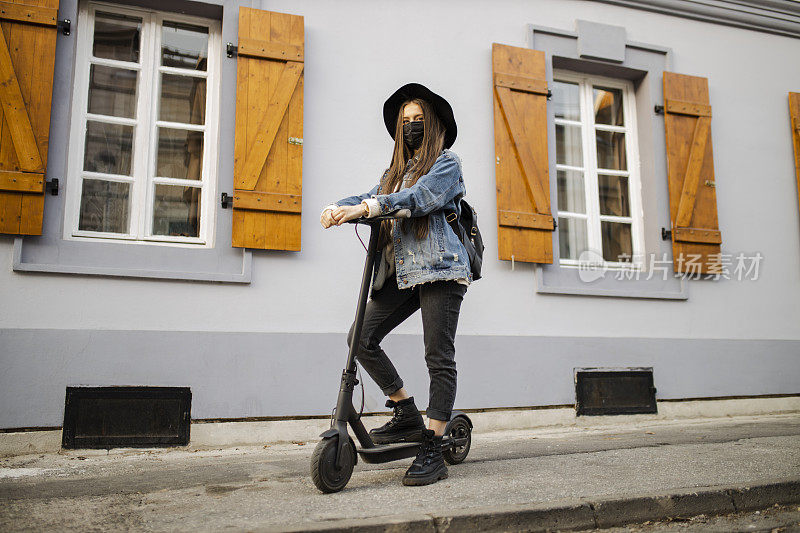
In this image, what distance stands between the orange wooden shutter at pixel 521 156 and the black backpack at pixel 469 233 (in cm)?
206

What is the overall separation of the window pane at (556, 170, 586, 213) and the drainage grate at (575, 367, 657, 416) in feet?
4.90

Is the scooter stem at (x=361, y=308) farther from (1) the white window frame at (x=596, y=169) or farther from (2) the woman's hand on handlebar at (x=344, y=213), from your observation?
Result: (1) the white window frame at (x=596, y=169)

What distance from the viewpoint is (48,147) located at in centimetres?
440

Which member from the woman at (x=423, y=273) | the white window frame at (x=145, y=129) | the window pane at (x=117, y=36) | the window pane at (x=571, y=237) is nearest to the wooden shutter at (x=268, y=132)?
the white window frame at (x=145, y=129)

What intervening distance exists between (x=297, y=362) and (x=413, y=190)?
2.20 meters

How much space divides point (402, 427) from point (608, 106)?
14.6 ft

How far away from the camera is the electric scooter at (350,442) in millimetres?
2793

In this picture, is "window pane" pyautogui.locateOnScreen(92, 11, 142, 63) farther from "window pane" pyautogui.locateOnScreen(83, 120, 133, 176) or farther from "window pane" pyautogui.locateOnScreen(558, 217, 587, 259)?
"window pane" pyautogui.locateOnScreen(558, 217, 587, 259)

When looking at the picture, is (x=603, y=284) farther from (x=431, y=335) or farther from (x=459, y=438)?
(x=431, y=335)

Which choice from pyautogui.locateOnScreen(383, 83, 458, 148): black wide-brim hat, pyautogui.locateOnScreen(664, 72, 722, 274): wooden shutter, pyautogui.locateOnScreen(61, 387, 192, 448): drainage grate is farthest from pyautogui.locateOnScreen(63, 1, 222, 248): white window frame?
pyautogui.locateOnScreen(664, 72, 722, 274): wooden shutter

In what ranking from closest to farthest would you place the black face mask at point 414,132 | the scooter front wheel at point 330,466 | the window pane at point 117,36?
the scooter front wheel at point 330,466
the black face mask at point 414,132
the window pane at point 117,36

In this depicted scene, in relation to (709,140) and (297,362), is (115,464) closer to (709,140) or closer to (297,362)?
(297,362)

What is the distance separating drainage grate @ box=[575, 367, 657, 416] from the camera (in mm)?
5508

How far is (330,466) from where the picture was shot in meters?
2.81
